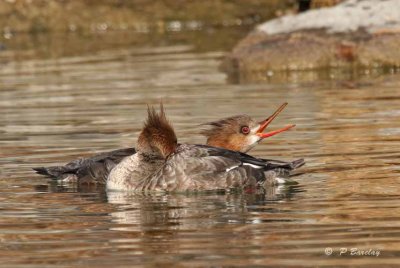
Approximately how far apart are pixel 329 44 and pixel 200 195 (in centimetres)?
1023

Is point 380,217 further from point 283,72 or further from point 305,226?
point 283,72

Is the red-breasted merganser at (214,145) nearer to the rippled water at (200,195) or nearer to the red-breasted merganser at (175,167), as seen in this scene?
the rippled water at (200,195)

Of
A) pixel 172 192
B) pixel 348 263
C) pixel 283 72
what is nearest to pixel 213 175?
pixel 172 192

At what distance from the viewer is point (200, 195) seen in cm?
1105

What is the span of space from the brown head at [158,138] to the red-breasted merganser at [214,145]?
2.10 ft

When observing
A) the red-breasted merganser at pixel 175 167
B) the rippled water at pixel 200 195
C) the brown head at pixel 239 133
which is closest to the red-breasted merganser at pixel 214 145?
the brown head at pixel 239 133

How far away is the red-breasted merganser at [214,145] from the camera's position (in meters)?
11.9

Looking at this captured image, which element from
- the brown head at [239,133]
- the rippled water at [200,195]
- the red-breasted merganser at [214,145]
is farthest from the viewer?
the brown head at [239,133]

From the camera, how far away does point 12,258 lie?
8.39 m

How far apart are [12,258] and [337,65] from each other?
513 inches

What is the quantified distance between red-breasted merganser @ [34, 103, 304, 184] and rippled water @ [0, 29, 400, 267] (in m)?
0.20

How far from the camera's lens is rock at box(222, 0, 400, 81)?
20.6 m

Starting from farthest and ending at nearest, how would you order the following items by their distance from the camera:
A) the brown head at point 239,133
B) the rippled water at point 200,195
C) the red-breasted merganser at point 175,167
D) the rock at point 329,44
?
1. the rock at point 329,44
2. the brown head at point 239,133
3. the red-breasted merganser at point 175,167
4. the rippled water at point 200,195

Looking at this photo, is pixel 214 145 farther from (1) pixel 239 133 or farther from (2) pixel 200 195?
(2) pixel 200 195
